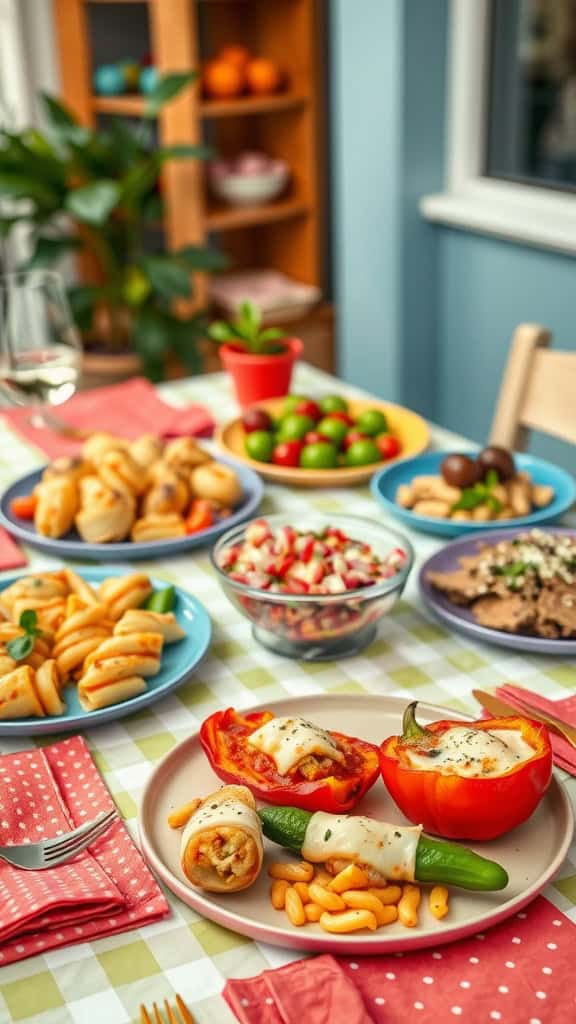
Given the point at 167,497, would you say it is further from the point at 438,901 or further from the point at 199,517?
the point at 438,901

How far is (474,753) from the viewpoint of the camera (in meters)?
0.87

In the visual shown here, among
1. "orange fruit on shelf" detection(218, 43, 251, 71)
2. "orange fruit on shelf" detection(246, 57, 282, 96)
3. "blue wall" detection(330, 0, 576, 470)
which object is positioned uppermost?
"orange fruit on shelf" detection(218, 43, 251, 71)

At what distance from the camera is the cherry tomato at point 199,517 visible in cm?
149

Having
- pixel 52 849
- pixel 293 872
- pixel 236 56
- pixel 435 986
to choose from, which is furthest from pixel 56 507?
pixel 236 56

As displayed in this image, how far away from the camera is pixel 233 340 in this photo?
6.40 ft

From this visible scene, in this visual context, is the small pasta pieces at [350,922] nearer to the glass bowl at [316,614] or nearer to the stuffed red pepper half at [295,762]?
the stuffed red pepper half at [295,762]

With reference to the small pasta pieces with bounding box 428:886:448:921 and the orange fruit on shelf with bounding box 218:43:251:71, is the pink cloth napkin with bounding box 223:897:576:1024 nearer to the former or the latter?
the small pasta pieces with bounding box 428:886:448:921

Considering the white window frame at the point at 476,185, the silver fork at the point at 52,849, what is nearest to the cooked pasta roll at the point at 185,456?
the silver fork at the point at 52,849

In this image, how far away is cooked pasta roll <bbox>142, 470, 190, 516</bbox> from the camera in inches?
58.2

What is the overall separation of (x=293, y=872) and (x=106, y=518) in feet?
2.25

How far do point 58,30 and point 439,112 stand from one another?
1.41 m

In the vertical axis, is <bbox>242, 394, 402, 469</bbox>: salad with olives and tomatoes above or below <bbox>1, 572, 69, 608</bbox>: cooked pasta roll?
Result: below

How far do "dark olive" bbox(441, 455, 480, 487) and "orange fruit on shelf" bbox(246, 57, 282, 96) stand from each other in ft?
8.32

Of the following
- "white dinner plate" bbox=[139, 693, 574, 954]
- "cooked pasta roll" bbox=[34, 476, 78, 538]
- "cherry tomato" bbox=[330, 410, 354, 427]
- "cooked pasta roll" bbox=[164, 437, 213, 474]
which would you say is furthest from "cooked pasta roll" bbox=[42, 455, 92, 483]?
"white dinner plate" bbox=[139, 693, 574, 954]
